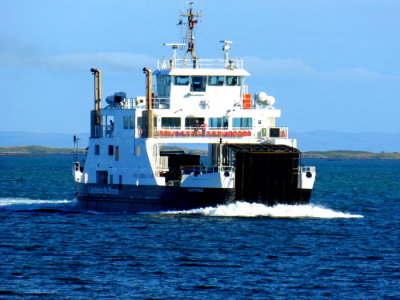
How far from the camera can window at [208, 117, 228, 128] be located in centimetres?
5662

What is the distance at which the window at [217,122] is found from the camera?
5662 centimetres

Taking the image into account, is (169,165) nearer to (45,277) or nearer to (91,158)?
(91,158)

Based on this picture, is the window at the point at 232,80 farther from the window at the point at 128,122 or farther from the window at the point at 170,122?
the window at the point at 128,122

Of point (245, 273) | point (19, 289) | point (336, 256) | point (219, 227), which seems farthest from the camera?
point (219, 227)

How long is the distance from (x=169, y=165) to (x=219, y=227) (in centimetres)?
1127

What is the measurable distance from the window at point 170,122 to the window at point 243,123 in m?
3.00

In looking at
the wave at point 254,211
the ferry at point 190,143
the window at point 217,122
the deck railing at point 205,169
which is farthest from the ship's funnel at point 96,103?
the wave at point 254,211

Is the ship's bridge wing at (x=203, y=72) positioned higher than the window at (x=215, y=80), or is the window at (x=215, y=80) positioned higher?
the ship's bridge wing at (x=203, y=72)

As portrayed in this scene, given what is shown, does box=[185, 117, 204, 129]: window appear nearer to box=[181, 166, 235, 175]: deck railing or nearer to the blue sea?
box=[181, 166, 235, 175]: deck railing

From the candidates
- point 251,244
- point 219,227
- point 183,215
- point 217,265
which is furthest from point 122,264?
point 183,215

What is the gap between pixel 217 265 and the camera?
38.8 m

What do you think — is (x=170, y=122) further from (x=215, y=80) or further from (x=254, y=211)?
(x=254, y=211)

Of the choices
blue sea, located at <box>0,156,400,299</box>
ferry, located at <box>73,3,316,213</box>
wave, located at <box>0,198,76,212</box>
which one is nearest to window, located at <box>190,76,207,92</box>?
ferry, located at <box>73,3,316,213</box>

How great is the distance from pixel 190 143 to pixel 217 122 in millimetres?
2407
